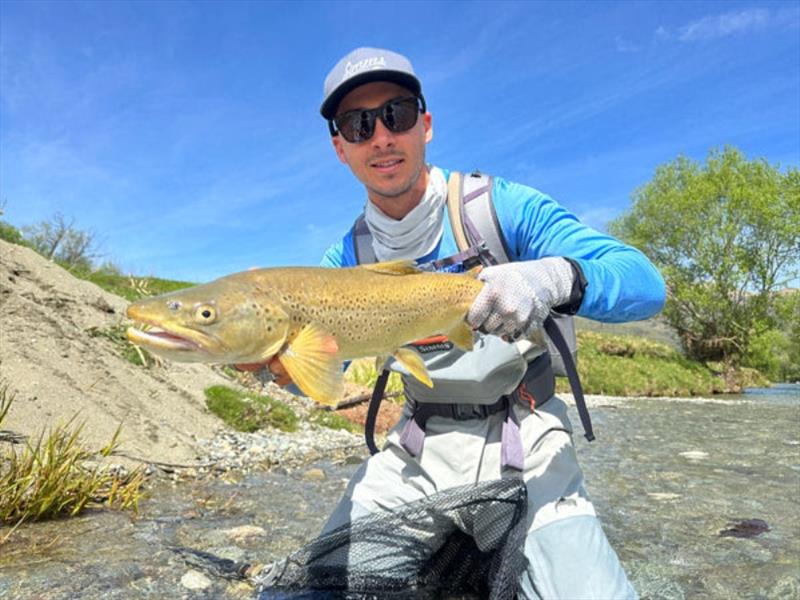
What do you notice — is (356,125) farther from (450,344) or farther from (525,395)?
(525,395)

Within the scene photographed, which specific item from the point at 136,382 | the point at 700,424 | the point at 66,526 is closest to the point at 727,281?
the point at 700,424

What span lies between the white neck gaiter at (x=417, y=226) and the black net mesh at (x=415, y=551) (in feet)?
5.19

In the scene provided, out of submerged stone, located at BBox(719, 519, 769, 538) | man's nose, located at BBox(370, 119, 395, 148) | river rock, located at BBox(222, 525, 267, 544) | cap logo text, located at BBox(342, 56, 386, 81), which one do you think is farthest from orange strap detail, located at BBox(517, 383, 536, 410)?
submerged stone, located at BBox(719, 519, 769, 538)

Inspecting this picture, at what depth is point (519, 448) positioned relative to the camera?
11.9 feet

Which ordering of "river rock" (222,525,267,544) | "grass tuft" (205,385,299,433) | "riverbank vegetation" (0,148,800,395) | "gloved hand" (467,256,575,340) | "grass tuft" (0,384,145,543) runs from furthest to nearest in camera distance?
"riverbank vegetation" (0,148,800,395) < "grass tuft" (205,385,299,433) < "river rock" (222,525,267,544) < "grass tuft" (0,384,145,543) < "gloved hand" (467,256,575,340)

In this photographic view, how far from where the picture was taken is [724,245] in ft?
130

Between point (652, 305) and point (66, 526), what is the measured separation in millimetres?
4878

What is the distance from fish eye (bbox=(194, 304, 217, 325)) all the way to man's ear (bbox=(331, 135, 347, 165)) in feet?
6.17

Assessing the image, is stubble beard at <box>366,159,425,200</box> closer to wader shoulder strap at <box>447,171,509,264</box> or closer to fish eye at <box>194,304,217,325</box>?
wader shoulder strap at <box>447,171,509,264</box>

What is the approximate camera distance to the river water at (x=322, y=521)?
4.10 meters

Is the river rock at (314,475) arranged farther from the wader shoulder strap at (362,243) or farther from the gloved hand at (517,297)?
the gloved hand at (517,297)

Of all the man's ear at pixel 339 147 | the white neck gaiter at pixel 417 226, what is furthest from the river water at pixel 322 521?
the man's ear at pixel 339 147

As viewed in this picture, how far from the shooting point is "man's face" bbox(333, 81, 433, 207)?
13.1ft

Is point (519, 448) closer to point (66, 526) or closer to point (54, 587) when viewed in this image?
point (54, 587)
